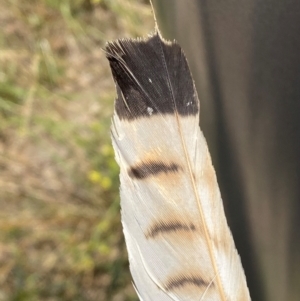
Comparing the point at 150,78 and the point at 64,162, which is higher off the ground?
the point at 150,78

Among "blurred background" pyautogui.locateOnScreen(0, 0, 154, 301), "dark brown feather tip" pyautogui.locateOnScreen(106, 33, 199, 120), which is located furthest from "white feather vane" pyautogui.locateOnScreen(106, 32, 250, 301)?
"blurred background" pyautogui.locateOnScreen(0, 0, 154, 301)

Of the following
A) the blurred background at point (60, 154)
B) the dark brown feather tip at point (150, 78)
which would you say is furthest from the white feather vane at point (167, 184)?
the blurred background at point (60, 154)

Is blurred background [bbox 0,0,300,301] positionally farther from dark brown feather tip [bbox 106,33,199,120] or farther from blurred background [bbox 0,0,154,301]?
dark brown feather tip [bbox 106,33,199,120]

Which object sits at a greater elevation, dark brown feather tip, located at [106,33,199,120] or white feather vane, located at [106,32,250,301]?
dark brown feather tip, located at [106,33,199,120]

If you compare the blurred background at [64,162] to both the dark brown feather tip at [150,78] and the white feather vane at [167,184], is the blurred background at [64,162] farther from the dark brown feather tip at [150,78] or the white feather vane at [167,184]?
the dark brown feather tip at [150,78]

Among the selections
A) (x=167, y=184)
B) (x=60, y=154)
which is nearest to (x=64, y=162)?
(x=60, y=154)

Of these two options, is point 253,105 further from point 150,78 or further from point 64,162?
point 64,162
